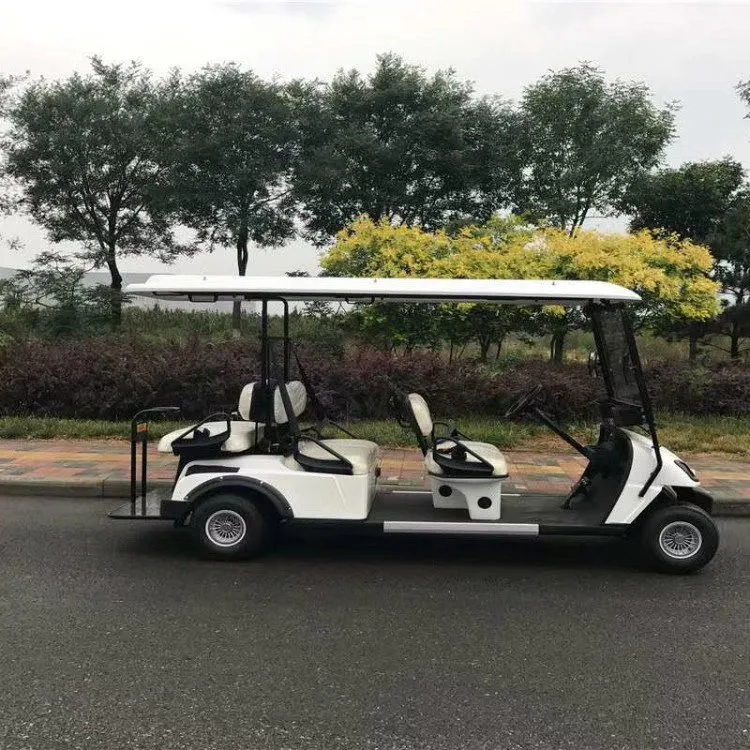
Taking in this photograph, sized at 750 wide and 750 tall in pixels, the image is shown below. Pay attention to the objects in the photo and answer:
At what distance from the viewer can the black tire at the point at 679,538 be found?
4.52 m

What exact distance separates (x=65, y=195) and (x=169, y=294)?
68.0 feet

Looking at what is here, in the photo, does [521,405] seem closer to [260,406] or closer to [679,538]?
[679,538]

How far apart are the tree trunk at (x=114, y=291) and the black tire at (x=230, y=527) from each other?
9.88 metres

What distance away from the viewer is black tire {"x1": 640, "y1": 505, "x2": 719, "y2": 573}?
4516mm

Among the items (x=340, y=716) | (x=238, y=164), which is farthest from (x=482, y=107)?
(x=340, y=716)

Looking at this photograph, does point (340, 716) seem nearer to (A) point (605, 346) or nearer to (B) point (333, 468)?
(B) point (333, 468)

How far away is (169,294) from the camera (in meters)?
4.71

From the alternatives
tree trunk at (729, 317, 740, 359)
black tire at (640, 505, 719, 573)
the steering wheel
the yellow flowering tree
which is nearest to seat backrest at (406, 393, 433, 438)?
the steering wheel

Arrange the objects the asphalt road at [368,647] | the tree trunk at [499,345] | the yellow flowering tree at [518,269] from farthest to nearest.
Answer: the tree trunk at [499,345] < the yellow flowering tree at [518,269] < the asphalt road at [368,647]

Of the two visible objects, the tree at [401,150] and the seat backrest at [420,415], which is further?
the tree at [401,150]

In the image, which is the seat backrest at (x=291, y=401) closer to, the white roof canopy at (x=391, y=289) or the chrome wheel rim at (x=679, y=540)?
the white roof canopy at (x=391, y=289)

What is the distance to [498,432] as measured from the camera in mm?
8594

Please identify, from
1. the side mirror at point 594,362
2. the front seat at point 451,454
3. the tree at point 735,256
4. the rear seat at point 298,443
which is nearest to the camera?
the front seat at point 451,454

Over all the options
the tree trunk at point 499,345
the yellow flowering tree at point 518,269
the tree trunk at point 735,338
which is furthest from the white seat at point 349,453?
the tree trunk at point 735,338
